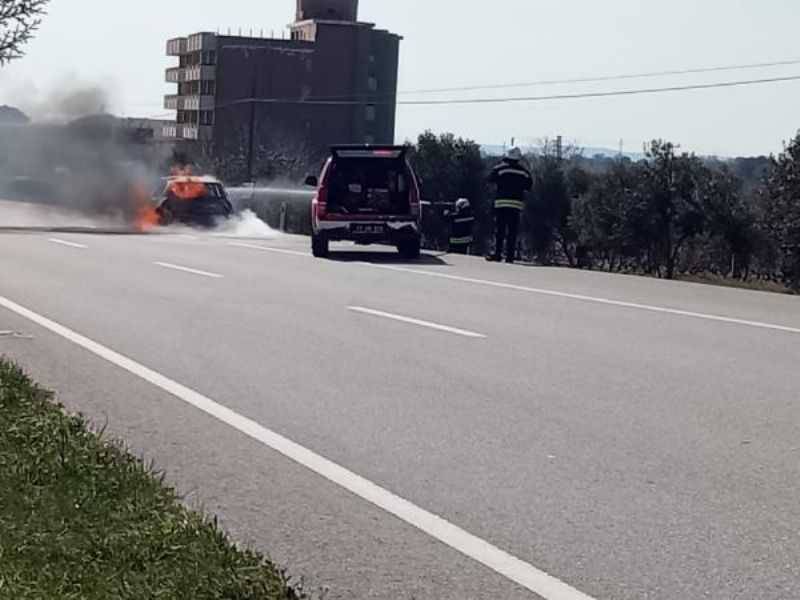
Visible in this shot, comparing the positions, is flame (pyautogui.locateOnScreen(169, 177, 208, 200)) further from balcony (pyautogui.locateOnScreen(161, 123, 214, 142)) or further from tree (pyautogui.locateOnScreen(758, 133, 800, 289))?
balcony (pyautogui.locateOnScreen(161, 123, 214, 142))

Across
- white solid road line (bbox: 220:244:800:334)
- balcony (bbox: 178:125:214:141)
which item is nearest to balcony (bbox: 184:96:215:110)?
balcony (bbox: 178:125:214:141)

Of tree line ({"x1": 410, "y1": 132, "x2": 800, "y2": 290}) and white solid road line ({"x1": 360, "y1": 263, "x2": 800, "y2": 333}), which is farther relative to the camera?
tree line ({"x1": 410, "y1": 132, "x2": 800, "y2": 290})

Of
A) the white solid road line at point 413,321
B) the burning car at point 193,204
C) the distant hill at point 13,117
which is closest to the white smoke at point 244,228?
the burning car at point 193,204

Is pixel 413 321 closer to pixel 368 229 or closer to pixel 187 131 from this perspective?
pixel 368 229

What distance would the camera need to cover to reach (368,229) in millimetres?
26156

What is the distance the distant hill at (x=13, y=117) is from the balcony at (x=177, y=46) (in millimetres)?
60937

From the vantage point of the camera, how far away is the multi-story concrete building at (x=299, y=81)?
92.2 meters

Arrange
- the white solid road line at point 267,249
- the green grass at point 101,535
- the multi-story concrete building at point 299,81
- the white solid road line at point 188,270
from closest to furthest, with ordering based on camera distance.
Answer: the green grass at point 101,535 < the white solid road line at point 188,270 < the white solid road line at point 267,249 < the multi-story concrete building at point 299,81

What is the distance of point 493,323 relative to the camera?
15422 millimetres

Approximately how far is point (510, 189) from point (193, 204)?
14.9m

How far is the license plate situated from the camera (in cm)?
2614

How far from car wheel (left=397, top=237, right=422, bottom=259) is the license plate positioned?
0.57 metres

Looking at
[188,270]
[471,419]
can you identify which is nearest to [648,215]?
[188,270]

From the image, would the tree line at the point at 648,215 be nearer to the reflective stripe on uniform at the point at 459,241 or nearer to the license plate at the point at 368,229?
the reflective stripe on uniform at the point at 459,241
